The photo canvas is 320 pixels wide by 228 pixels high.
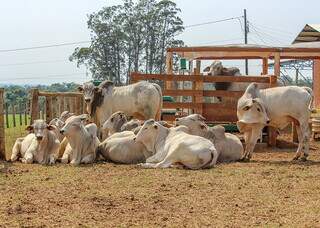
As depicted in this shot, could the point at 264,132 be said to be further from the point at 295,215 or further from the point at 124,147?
the point at 295,215

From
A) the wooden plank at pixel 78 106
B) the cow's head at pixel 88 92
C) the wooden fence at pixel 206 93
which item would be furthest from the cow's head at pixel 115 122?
the wooden plank at pixel 78 106

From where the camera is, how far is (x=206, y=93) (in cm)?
1497

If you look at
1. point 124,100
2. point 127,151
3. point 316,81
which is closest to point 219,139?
point 127,151

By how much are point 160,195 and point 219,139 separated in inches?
156

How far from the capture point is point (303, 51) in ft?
58.2

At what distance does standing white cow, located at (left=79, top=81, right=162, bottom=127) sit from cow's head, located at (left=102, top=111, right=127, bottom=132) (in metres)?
1.03

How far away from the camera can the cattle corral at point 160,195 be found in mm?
6312

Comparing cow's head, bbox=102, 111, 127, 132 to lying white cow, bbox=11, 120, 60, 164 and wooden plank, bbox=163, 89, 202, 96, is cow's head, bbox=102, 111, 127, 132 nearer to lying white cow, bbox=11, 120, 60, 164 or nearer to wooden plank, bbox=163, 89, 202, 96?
lying white cow, bbox=11, 120, 60, 164

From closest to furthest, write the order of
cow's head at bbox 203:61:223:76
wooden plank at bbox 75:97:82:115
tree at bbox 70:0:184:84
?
wooden plank at bbox 75:97:82:115 < cow's head at bbox 203:61:223:76 < tree at bbox 70:0:184:84

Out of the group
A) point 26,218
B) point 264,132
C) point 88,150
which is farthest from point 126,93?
point 26,218

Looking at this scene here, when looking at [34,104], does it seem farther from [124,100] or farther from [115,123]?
[115,123]

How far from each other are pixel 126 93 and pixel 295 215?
7.64 metres

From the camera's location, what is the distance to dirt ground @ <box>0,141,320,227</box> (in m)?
6.28

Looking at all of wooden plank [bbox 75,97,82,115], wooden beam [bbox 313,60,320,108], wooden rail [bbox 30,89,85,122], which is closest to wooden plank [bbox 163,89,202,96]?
wooden rail [bbox 30,89,85,122]
